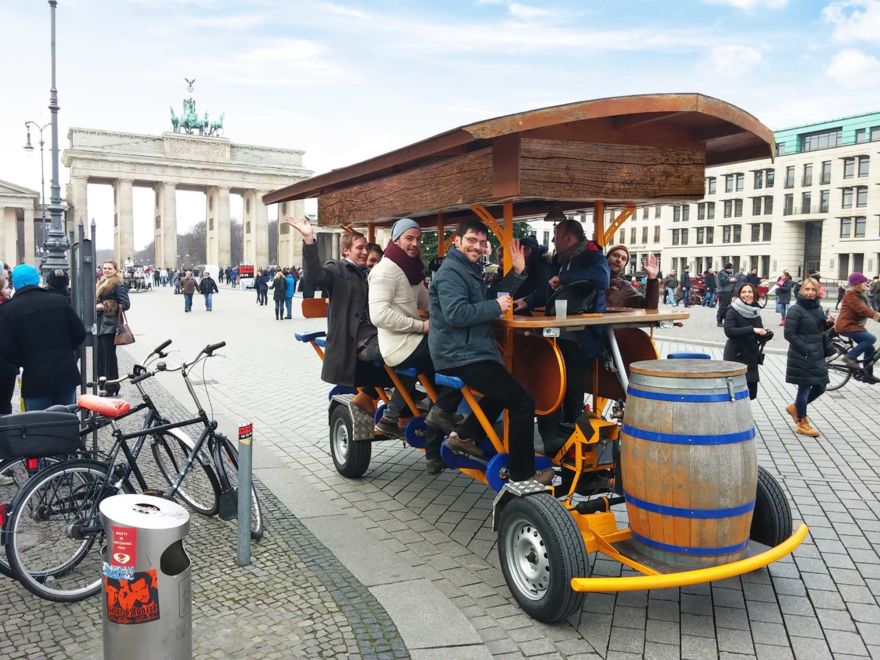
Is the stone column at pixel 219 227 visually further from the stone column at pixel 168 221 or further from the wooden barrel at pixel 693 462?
the wooden barrel at pixel 693 462

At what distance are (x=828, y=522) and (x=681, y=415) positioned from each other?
269 centimetres

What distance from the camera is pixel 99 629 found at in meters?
4.15

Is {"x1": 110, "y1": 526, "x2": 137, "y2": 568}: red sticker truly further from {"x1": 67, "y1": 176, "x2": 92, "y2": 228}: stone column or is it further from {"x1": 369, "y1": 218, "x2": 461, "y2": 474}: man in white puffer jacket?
{"x1": 67, "y1": 176, "x2": 92, "y2": 228}: stone column

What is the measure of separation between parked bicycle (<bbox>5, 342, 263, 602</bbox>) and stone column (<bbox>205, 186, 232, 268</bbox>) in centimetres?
8210

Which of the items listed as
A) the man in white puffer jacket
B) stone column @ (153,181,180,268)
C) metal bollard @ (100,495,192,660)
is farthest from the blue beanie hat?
stone column @ (153,181,180,268)

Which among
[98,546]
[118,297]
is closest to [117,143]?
[118,297]

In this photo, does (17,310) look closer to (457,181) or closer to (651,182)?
(457,181)

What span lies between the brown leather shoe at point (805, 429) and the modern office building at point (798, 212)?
206 ft

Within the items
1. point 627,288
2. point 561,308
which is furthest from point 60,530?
point 627,288

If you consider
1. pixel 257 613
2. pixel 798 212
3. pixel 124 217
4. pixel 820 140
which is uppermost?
pixel 820 140

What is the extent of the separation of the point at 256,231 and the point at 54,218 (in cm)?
6862

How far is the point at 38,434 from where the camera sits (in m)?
4.61

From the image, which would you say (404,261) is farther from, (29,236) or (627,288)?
(29,236)

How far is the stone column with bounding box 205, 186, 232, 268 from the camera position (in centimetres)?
8588
